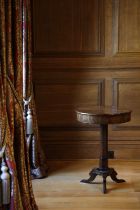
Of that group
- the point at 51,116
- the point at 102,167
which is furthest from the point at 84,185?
the point at 51,116

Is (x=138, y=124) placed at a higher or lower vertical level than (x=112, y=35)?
lower

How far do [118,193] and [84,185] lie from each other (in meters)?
0.35

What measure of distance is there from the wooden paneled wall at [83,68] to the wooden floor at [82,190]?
314 millimetres

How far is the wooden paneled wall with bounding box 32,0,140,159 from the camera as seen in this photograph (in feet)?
12.7

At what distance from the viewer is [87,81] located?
3992 millimetres

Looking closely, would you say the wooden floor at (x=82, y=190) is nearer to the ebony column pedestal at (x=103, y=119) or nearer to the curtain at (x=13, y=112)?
the ebony column pedestal at (x=103, y=119)

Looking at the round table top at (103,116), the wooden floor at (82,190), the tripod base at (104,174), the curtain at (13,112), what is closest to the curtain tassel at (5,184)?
the curtain at (13,112)

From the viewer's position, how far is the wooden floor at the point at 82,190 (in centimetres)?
281

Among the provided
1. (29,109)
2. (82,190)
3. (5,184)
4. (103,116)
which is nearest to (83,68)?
(29,109)

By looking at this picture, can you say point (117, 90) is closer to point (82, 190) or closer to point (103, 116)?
point (103, 116)

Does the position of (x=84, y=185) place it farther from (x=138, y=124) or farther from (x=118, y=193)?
(x=138, y=124)

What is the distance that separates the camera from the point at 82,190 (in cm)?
313

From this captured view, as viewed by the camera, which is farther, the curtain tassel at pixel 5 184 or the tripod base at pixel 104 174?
the tripod base at pixel 104 174

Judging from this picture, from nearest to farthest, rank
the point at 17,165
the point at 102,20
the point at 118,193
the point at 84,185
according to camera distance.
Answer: the point at 17,165, the point at 118,193, the point at 84,185, the point at 102,20
